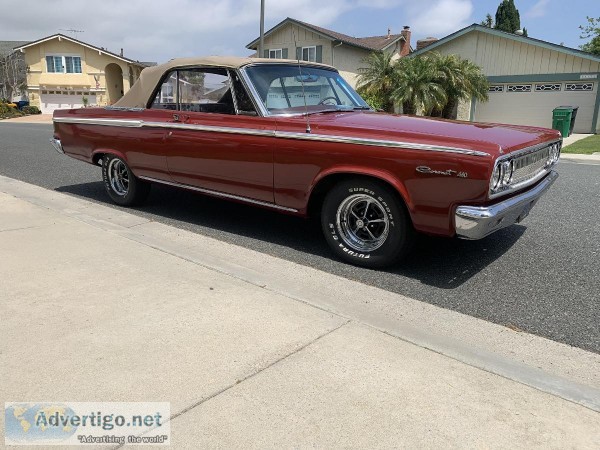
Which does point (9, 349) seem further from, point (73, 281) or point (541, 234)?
point (541, 234)

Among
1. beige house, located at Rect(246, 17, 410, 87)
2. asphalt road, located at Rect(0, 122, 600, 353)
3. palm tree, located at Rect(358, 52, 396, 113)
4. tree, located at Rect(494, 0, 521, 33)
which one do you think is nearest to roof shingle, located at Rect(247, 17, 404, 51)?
beige house, located at Rect(246, 17, 410, 87)

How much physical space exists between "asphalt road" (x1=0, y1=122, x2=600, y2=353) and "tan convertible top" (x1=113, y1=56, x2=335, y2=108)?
132cm

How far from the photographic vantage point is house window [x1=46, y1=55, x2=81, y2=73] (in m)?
46.2

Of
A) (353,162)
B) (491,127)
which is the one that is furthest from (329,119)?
(491,127)

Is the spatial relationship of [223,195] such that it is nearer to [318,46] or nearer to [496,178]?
[496,178]

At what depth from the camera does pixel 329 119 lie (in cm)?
449

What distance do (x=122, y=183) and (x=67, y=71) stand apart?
4634 cm

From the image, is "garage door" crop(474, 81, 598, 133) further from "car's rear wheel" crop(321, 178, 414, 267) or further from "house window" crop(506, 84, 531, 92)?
"car's rear wheel" crop(321, 178, 414, 267)

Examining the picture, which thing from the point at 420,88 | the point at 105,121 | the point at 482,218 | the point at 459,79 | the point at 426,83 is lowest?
the point at 482,218

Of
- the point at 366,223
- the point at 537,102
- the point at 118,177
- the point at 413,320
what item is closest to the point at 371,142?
the point at 366,223

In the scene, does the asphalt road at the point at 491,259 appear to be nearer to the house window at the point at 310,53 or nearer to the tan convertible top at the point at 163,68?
the tan convertible top at the point at 163,68

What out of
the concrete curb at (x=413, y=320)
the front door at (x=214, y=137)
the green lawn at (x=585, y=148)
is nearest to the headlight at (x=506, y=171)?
the concrete curb at (x=413, y=320)

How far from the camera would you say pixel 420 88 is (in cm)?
2206

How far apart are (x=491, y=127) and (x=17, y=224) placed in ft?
15.5
